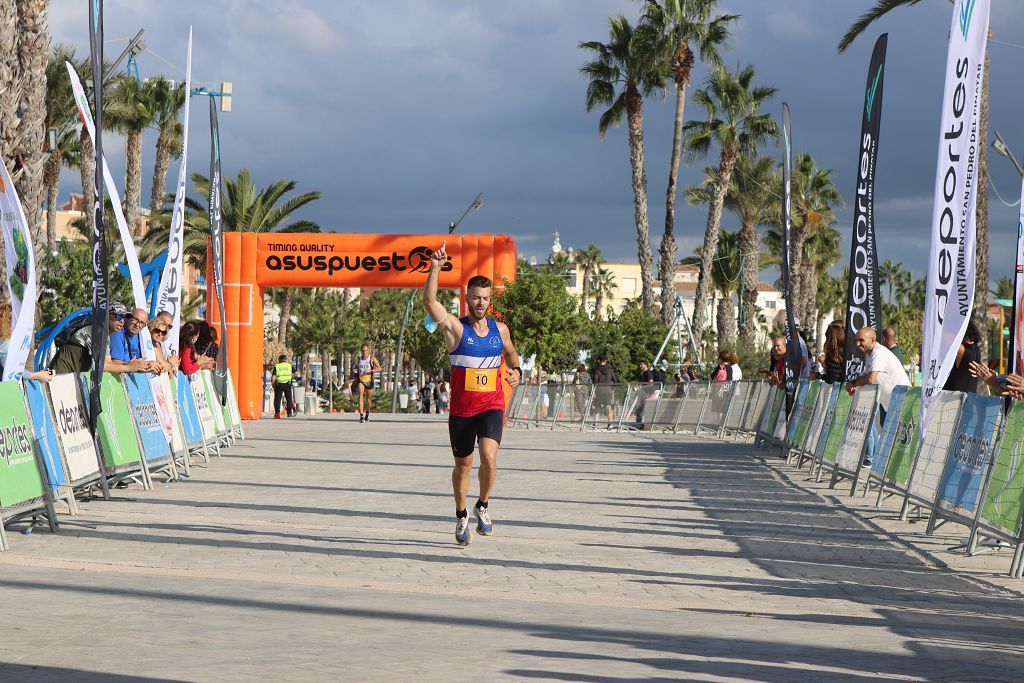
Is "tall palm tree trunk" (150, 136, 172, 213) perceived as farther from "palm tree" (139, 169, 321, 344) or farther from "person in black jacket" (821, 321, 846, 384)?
"person in black jacket" (821, 321, 846, 384)

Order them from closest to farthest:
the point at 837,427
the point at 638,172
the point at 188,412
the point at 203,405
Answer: the point at 837,427 < the point at 188,412 < the point at 203,405 < the point at 638,172

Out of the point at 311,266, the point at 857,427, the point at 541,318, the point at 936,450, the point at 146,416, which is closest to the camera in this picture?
the point at 936,450

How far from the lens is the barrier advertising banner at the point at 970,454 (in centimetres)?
927

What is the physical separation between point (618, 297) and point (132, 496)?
15859 centimetres

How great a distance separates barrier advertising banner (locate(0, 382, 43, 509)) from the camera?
8977 mm

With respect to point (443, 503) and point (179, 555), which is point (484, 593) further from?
point (443, 503)

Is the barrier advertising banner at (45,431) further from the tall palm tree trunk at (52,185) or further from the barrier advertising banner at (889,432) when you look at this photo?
the tall palm tree trunk at (52,185)

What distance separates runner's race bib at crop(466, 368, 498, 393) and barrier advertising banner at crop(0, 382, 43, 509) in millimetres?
3129

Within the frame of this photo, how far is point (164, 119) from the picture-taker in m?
47.6

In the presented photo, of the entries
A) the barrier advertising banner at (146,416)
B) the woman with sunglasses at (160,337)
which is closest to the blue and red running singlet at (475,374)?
the barrier advertising banner at (146,416)

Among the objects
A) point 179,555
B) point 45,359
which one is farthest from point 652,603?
point 45,359

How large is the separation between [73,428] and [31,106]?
7826mm

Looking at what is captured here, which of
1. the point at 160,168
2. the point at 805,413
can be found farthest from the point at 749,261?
the point at 805,413

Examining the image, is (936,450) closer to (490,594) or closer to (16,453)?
(490,594)
